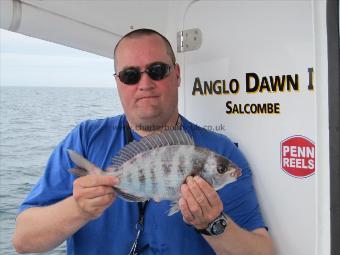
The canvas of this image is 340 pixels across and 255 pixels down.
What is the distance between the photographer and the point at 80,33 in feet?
8.02

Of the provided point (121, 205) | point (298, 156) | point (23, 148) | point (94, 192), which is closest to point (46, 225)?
point (121, 205)

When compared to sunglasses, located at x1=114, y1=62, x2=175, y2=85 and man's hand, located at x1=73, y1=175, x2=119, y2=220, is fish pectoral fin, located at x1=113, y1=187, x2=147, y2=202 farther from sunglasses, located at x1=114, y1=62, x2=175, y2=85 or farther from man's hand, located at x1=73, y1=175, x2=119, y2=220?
sunglasses, located at x1=114, y1=62, x2=175, y2=85

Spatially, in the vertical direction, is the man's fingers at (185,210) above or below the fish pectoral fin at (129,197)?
below

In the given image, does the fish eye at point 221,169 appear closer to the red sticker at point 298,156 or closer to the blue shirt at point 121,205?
the blue shirt at point 121,205

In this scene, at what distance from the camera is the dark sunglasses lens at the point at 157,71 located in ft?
5.63

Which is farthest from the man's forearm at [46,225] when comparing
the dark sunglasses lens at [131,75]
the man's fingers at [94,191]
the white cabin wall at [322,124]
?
the white cabin wall at [322,124]

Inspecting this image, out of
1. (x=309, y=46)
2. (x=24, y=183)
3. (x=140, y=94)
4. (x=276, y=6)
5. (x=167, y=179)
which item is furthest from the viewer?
(x=24, y=183)

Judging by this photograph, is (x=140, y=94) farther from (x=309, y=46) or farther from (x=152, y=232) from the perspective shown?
(x=309, y=46)

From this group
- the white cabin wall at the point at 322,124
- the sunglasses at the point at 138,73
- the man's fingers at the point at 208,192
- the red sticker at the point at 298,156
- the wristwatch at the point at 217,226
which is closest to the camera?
the white cabin wall at the point at 322,124

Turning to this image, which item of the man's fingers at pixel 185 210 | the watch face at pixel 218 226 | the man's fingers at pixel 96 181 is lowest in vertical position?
the watch face at pixel 218 226

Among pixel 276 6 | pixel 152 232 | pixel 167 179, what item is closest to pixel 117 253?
pixel 152 232

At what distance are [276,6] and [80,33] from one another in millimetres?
1105

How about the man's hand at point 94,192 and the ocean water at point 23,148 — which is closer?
the man's hand at point 94,192

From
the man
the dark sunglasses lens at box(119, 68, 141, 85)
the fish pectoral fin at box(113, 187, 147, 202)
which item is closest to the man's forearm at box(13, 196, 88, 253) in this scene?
the man
